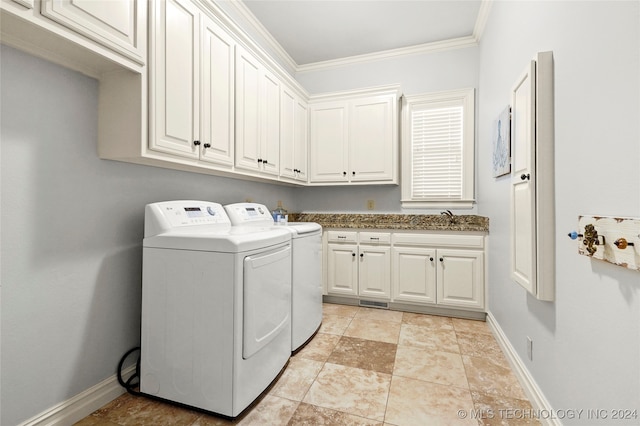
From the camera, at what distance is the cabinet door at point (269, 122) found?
2486mm

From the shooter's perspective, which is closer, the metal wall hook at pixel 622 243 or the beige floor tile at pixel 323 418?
the metal wall hook at pixel 622 243

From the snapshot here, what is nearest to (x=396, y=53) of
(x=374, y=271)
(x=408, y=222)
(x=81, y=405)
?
(x=408, y=222)

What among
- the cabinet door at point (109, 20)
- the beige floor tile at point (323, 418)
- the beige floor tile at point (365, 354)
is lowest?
the beige floor tile at point (323, 418)

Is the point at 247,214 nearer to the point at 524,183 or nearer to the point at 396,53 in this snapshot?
the point at 524,183

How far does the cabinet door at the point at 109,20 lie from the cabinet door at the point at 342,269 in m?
2.41

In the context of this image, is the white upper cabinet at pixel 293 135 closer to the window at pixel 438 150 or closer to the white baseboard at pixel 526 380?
the window at pixel 438 150

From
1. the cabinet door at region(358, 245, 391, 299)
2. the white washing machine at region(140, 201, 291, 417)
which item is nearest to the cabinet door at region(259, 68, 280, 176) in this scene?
the white washing machine at region(140, 201, 291, 417)

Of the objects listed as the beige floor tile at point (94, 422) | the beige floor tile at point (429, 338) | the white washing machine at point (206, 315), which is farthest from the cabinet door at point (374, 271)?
the beige floor tile at point (94, 422)

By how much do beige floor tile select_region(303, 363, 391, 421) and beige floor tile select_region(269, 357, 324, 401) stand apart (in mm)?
43

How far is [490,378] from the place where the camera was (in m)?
1.82

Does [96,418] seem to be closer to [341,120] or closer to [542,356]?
[542,356]

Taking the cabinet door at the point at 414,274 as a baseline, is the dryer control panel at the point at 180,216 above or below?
above

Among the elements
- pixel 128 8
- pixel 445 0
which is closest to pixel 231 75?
pixel 128 8

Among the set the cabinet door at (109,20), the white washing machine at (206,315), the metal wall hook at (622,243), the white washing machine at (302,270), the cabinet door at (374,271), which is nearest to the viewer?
the metal wall hook at (622,243)
